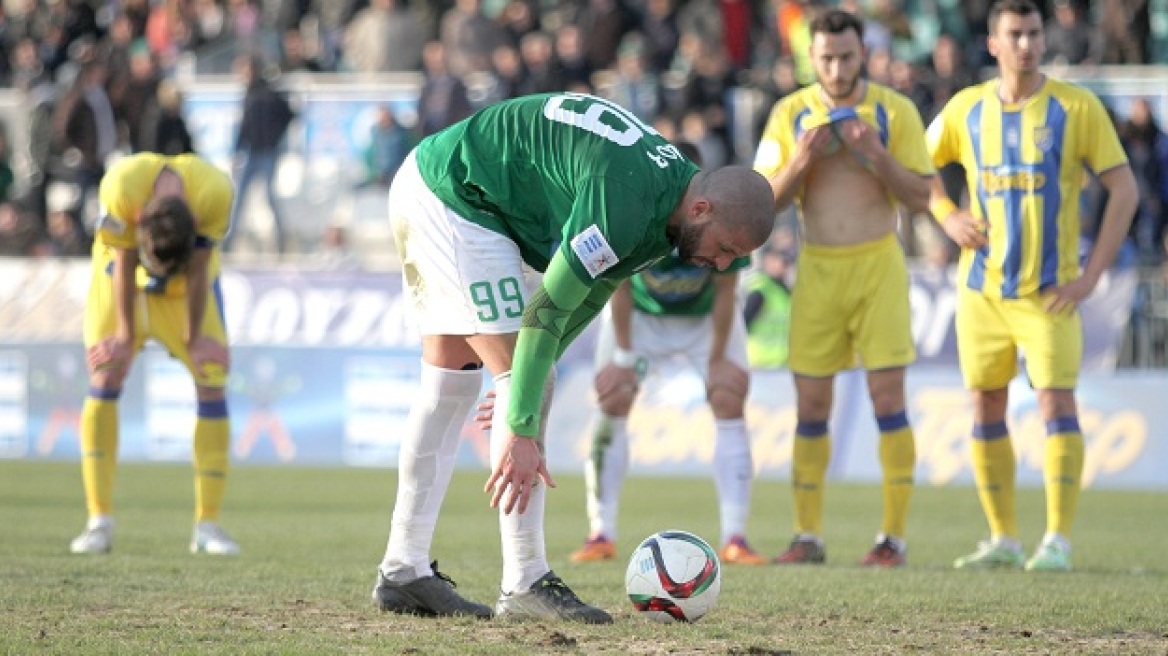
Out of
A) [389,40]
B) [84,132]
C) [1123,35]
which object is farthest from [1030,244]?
[84,132]

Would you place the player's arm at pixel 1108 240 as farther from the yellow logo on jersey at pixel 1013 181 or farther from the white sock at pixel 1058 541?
the white sock at pixel 1058 541

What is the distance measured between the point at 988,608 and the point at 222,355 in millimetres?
5160

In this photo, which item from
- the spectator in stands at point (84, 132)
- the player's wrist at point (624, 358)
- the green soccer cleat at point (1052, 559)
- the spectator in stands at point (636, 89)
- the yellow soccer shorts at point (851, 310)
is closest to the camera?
the green soccer cleat at point (1052, 559)

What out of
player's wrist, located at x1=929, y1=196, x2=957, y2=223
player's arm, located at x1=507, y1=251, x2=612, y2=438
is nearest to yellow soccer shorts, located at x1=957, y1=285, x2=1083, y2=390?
player's wrist, located at x1=929, y1=196, x2=957, y2=223

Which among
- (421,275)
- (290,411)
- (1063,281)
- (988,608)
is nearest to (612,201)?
(421,275)

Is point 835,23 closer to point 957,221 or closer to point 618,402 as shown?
point 957,221

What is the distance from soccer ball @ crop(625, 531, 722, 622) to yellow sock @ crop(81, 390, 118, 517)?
182 inches

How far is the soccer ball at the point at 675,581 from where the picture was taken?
24.6ft

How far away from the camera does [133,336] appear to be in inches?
435

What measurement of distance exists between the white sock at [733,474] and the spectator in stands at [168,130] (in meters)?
11.9

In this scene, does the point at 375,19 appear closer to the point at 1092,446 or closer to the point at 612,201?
the point at 1092,446

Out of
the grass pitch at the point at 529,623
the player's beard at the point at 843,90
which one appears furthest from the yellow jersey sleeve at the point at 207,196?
the player's beard at the point at 843,90

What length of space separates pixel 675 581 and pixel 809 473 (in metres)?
3.41

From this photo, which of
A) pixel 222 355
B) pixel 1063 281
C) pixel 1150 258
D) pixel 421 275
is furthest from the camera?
pixel 1150 258
